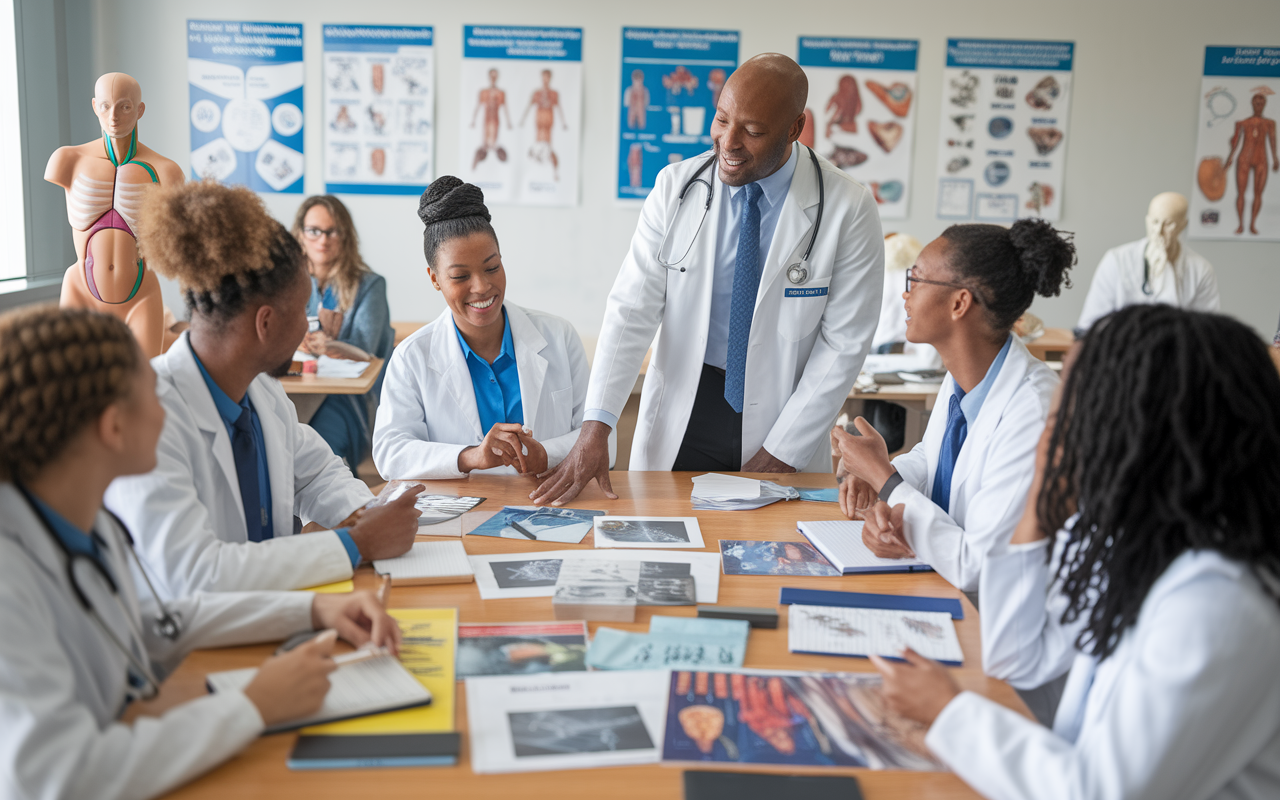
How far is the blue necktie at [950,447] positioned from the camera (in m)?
1.97

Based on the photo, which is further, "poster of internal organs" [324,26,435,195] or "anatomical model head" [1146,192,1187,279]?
"poster of internal organs" [324,26,435,195]

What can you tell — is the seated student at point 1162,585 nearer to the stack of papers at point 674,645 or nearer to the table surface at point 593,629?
the table surface at point 593,629

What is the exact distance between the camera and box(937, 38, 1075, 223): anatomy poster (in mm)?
5547

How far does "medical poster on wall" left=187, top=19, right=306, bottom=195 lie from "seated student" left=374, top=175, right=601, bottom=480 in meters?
3.60

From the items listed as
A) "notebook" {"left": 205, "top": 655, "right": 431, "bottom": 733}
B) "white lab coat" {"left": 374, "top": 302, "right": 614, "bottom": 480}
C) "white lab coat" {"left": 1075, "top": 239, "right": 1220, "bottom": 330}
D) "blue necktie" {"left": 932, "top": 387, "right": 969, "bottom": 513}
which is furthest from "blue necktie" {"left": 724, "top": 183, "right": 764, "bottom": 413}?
"white lab coat" {"left": 1075, "top": 239, "right": 1220, "bottom": 330}

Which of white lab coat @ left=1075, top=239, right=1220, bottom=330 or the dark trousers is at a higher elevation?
white lab coat @ left=1075, top=239, right=1220, bottom=330

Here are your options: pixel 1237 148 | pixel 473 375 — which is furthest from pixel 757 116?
pixel 1237 148

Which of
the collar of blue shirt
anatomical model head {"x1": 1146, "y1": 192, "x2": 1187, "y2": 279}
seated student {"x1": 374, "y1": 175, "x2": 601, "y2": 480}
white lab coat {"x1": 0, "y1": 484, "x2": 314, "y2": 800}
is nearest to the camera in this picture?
white lab coat {"x1": 0, "y1": 484, "x2": 314, "y2": 800}

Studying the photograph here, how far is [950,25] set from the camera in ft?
18.1

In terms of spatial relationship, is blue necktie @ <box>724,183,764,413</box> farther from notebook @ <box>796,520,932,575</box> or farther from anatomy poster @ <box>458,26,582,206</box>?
anatomy poster @ <box>458,26,582,206</box>

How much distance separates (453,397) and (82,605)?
1423mm

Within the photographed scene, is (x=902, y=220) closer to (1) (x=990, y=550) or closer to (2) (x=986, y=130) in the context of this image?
(2) (x=986, y=130)

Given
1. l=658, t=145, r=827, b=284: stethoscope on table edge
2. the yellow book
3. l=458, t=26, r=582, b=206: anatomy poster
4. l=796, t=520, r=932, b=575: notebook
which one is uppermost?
l=458, t=26, r=582, b=206: anatomy poster

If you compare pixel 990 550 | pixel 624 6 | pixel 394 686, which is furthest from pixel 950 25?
pixel 394 686
